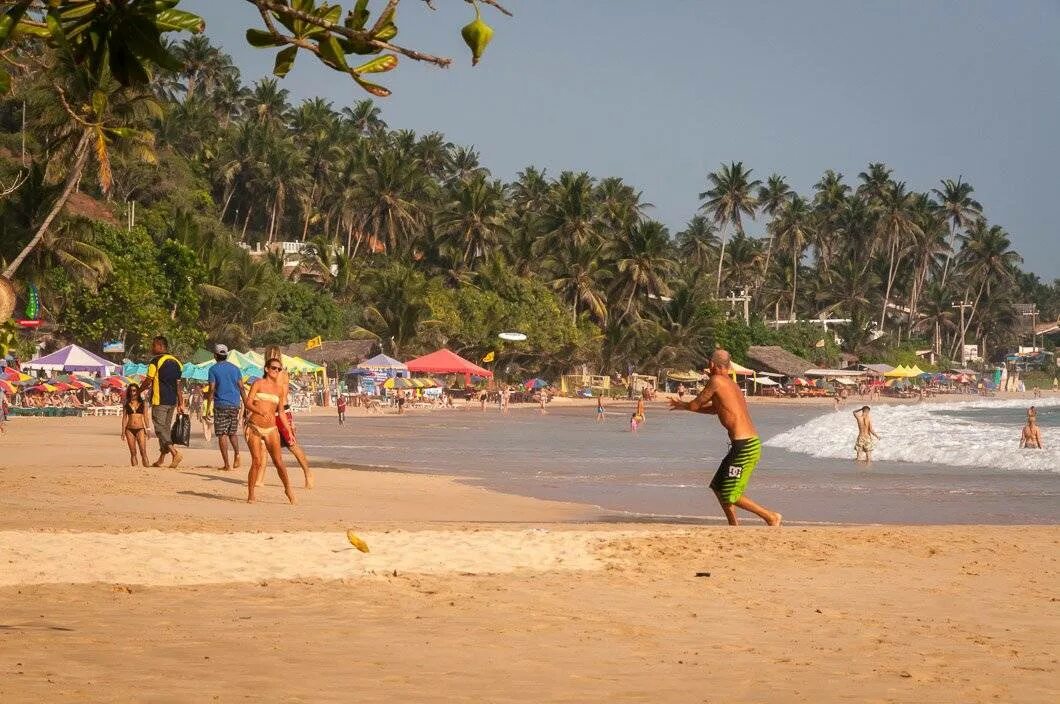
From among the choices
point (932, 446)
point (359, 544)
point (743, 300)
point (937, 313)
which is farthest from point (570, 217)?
point (359, 544)

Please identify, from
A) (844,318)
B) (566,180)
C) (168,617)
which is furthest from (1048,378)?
(168,617)

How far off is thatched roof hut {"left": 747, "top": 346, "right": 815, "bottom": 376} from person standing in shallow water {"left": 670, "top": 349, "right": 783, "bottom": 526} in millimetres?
66215

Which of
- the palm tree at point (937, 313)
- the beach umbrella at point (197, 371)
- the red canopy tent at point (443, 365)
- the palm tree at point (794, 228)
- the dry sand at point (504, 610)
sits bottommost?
the dry sand at point (504, 610)

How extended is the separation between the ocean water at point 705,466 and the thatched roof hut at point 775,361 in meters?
35.7

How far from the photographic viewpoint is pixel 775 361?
76.3m

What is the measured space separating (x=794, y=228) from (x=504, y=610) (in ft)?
302

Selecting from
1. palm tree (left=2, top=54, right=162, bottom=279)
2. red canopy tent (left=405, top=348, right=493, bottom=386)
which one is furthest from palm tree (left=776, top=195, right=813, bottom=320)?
palm tree (left=2, top=54, right=162, bottom=279)

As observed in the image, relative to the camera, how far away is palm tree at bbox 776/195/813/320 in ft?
315

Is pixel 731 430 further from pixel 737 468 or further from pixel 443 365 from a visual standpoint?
pixel 443 365

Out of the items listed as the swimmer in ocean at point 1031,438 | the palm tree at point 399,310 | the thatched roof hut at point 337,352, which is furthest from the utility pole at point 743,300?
the swimmer in ocean at point 1031,438

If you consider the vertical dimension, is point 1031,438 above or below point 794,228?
below

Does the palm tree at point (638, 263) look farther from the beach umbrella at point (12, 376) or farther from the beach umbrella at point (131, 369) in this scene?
the beach umbrella at point (12, 376)

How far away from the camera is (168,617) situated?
20.8ft

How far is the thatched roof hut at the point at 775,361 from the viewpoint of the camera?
249 feet
